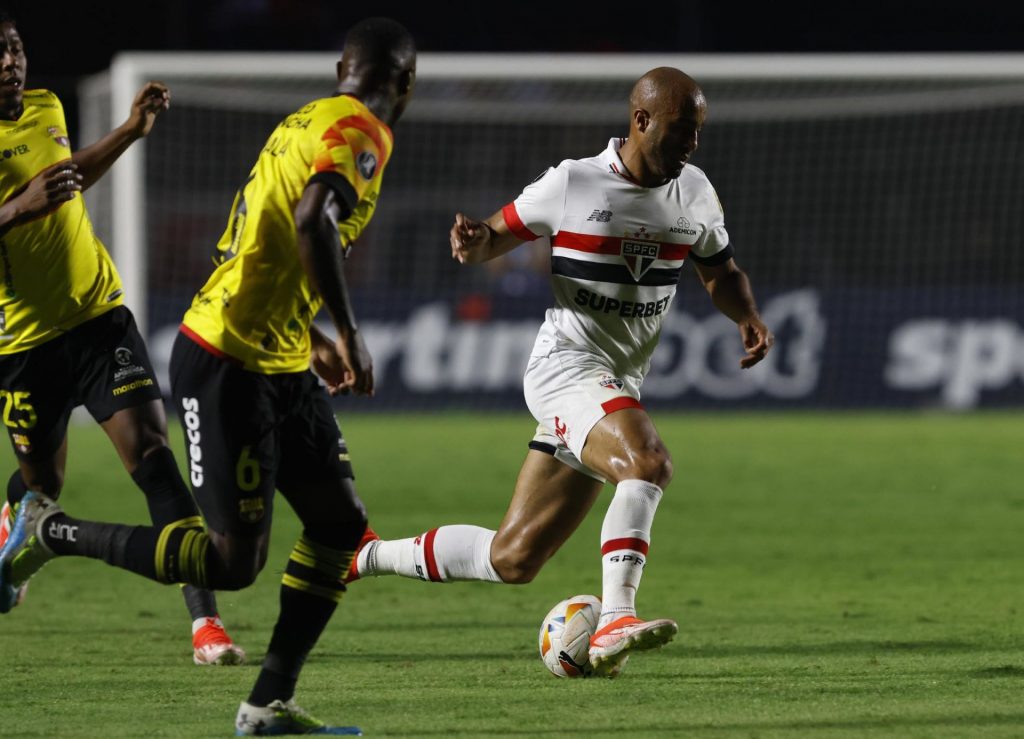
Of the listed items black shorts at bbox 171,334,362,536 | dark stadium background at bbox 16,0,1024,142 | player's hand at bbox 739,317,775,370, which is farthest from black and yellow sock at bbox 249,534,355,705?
dark stadium background at bbox 16,0,1024,142

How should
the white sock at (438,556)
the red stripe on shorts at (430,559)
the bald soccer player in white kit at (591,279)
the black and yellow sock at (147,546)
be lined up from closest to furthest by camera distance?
the black and yellow sock at (147,546) → the bald soccer player in white kit at (591,279) → the white sock at (438,556) → the red stripe on shorts at (430,559)

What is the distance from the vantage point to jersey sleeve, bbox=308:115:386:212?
4.25 meters

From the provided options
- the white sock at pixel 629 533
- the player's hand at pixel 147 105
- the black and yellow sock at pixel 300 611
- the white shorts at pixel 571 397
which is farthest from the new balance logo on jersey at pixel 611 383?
the player's hand at pixel 147 105

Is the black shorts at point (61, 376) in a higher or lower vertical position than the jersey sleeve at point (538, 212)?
lower

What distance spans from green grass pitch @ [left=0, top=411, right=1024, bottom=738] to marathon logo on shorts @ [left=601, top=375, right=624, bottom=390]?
0.95 m

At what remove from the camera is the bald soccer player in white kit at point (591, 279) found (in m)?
5.54

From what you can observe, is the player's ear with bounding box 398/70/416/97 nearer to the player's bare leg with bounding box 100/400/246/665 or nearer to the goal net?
the player's bare leg with bounding box 100/400/246/665

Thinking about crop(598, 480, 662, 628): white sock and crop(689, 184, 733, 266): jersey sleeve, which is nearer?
crop(598, 480, 662, 628): white sock

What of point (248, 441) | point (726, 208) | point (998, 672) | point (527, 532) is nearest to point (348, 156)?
point (248, 441)

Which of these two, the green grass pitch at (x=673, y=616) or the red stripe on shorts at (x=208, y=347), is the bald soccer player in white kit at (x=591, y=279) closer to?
the green grass pitch at (x=673, y=616)

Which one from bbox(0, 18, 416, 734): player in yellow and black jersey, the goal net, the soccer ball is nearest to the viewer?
bbox(0, 18, 416, 734): player in yellow and black jersey

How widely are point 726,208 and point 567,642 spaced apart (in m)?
14.8

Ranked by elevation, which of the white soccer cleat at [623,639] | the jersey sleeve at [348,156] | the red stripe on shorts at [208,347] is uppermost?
the jersey sleeve at [348,156]

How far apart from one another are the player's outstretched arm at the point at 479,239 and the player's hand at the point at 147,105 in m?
1.10
